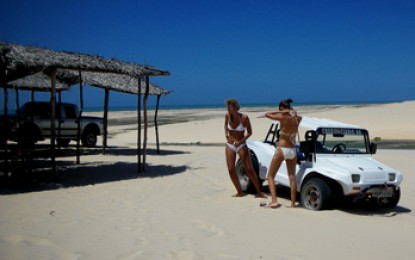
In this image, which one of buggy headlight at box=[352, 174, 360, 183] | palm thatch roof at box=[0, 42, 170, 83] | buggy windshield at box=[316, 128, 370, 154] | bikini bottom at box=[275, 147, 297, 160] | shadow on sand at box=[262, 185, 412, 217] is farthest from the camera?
palm thatch roof at box=[0, 42, 170, 83]

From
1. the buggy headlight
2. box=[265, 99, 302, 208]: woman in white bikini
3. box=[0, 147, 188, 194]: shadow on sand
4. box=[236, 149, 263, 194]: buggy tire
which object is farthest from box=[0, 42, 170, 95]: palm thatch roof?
the buggy headlight

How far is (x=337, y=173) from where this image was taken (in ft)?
23.6

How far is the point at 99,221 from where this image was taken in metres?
6.70

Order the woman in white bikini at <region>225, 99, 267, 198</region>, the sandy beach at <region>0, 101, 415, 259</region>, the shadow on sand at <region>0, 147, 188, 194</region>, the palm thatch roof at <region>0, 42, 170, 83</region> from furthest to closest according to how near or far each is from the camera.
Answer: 1. the shadow on sand at <region>0, 147, 188, 194</region>
2. the palm thatch roof at <region>0, 42, 170, 83</region>
3. the woman in white bikini at <region>225, 99, 267, 198</region>
4. the sandy beach at <region>0, 101, 415, 259</region>

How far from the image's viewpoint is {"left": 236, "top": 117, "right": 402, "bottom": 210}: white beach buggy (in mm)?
7184

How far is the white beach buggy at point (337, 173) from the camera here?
718 centimetres

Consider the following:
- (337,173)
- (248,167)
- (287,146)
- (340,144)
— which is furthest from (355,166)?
(248,167)

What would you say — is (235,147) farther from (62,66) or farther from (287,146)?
(62,66)

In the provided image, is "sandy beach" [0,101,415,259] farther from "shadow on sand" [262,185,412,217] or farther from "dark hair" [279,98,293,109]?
"dark hair" [279,98,293,109]

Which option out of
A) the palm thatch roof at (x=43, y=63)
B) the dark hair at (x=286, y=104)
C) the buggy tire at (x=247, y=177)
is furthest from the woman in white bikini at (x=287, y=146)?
the palm thatch roof at (x=43, y=63)

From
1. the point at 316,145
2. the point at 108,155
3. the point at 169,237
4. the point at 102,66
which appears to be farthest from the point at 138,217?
the point at 108,155

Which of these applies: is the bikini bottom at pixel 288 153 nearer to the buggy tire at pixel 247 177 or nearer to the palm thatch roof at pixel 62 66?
the buggy tire at pixel 247 177

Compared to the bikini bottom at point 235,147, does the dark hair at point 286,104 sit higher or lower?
higher

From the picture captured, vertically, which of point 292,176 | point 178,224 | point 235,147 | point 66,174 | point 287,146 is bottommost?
point 66,174
